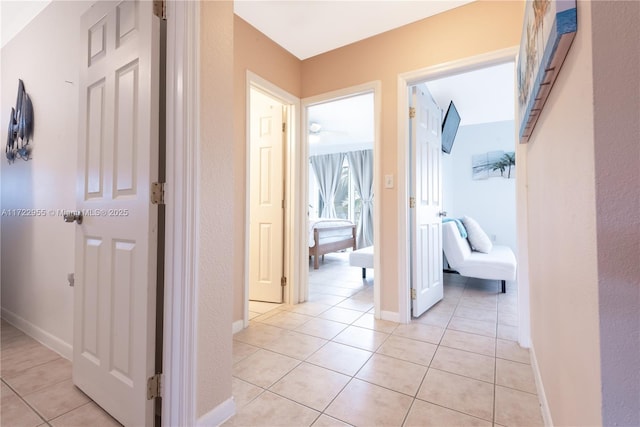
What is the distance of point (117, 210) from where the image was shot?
47.7 inches

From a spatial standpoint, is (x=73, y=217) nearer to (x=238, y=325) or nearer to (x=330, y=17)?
(x=238, y=325)

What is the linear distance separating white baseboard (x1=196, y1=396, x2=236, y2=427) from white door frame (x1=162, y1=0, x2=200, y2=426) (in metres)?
0.05

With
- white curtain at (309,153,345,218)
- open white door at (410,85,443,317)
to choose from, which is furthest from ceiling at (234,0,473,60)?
white curtain at (309,153,345,218)

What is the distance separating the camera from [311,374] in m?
1.58

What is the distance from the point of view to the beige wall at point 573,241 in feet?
1.95

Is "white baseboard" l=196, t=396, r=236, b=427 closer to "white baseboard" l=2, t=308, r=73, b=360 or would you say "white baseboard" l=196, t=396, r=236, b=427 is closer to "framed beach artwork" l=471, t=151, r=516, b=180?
"white baseboard" l=2, t=308, r=73, b=360

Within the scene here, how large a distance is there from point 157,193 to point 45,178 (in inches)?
58.3

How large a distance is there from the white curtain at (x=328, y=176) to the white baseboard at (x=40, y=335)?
5.68 m

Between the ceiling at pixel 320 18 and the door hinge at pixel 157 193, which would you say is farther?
the ceiling at pixel 320 18

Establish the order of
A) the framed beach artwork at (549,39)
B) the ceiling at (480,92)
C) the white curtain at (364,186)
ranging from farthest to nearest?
the white curtain at (364,186) → the ceiling at (480,92) → the framed beach artwork at (549,39)

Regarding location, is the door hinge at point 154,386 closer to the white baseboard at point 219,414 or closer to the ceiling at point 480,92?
the white baseboard at point 219,414

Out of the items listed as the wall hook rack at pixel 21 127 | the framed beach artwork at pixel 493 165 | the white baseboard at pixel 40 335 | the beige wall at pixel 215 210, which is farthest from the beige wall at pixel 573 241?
the framed beach artwork at pixel 493 165

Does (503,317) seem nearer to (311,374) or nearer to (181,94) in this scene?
(311,374)

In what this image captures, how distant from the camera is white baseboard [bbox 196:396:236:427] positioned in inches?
44.6
